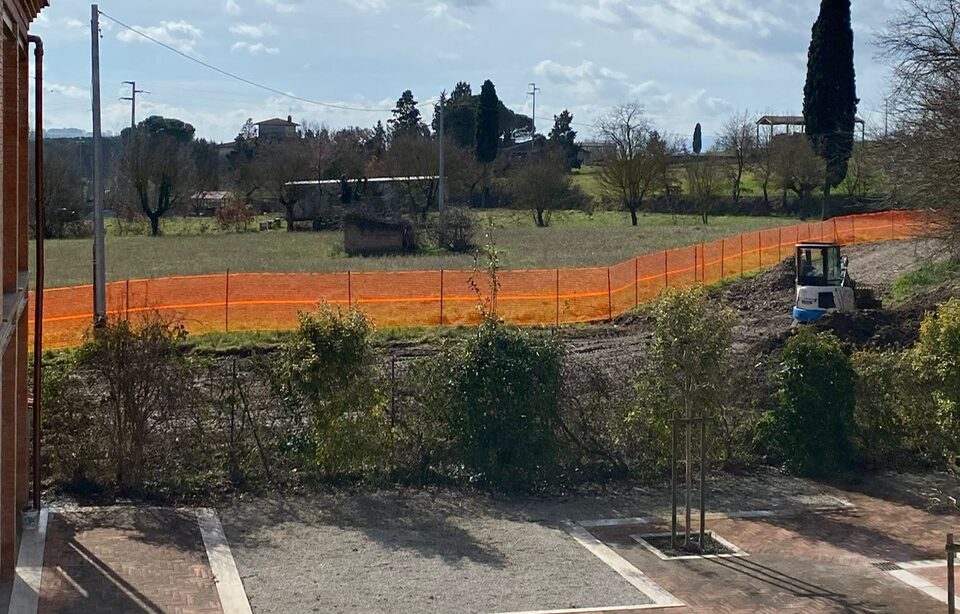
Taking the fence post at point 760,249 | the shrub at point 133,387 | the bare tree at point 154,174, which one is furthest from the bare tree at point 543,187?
the shrub at point 133,387

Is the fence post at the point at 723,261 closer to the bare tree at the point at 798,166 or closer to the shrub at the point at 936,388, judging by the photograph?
the shrub at the point at 936,388

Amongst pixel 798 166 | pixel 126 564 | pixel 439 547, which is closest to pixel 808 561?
pixel 439 547

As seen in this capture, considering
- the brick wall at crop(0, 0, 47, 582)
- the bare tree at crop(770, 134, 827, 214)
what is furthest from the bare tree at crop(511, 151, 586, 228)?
the brick wall at crop(0, 0, 47, 582)

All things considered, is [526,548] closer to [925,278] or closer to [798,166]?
[925,278]

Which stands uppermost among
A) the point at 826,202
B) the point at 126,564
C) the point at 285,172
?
the point at 285,172

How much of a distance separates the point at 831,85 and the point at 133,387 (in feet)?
184

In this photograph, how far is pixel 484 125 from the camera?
9212 centimetres

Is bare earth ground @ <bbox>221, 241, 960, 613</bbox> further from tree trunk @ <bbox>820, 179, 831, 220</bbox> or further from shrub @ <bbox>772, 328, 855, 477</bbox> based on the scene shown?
tree trunk @ <bbox>820, 179, 831, 220</bbox>

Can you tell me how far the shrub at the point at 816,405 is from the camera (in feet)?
48.8

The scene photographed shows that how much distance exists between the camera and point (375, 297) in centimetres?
2952

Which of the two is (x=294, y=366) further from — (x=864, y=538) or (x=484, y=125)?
(x=484, y=125)

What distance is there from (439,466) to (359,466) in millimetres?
1038

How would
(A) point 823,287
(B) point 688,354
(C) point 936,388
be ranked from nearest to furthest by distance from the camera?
(B) point 688,354
(C) point 936,388
(A) point 823,287

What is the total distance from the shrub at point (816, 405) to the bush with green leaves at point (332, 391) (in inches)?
215
